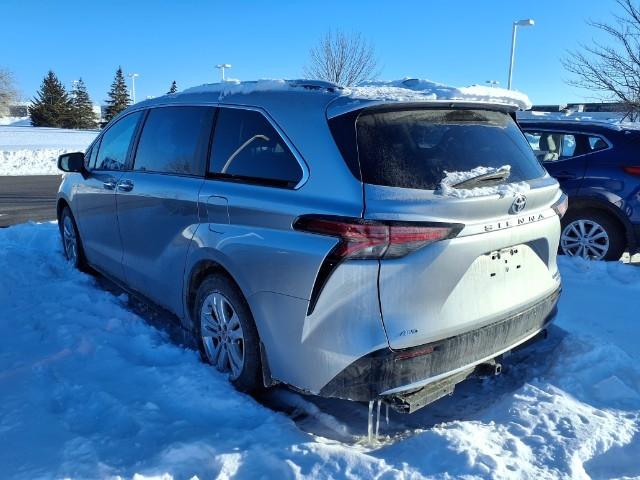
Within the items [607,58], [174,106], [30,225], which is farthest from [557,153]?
[607,58]

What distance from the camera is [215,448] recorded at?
2584 millimetres

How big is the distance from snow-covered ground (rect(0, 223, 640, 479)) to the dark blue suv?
2338mm

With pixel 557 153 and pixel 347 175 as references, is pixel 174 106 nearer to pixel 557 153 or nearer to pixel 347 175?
pixel 347 175

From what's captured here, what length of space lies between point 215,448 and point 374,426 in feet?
2.85

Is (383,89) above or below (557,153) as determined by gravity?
above

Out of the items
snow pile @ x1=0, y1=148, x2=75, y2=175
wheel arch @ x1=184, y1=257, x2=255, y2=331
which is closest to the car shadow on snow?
wheel arch @ x1=184, y1=257, x2=255, y2=331

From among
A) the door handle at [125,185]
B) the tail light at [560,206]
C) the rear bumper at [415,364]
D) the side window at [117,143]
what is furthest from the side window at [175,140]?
the tail light at [560,206]

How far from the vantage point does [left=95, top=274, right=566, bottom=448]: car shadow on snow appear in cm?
291

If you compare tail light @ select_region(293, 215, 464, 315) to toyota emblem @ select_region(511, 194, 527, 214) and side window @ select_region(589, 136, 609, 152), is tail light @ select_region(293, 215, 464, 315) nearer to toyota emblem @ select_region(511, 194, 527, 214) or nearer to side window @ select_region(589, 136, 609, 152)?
toyota emblem @ select_region(511, 194, 527, 214)

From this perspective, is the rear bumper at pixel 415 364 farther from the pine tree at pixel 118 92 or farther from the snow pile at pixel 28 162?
the pine tree at pixel 118 92

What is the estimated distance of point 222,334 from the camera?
326 cm

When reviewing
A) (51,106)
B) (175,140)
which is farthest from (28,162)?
(51,106)

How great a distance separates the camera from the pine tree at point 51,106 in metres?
62.7

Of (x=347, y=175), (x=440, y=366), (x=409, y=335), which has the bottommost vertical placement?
(x=440, y=366)
